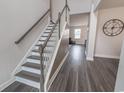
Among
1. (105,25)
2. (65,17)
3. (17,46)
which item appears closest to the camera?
(17,46)

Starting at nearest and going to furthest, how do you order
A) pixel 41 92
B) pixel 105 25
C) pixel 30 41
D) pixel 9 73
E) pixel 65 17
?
pixel 41 92 < pixel 9 73 < pixel 30 41 < pixel 65 17 < pixel 105 25

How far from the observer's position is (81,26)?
32.7 ft

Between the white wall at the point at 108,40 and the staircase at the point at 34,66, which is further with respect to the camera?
the white wall at the point at 108,40

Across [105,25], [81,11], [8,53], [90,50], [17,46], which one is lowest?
[90,50]

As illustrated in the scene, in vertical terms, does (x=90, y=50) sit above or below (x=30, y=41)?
below

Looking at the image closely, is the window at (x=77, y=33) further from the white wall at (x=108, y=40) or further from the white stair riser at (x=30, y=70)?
the white stair riser at (x=30, y=70)

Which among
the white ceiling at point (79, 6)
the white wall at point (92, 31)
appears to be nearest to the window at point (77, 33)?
the white ceiling at point (79, 6)

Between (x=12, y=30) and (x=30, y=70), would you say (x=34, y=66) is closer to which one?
(x=30, y=70)

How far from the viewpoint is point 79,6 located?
4219mm

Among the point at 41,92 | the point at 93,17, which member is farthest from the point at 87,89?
the point at 93,17

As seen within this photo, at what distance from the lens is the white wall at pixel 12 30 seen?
6.43ft

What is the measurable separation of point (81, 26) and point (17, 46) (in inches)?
350

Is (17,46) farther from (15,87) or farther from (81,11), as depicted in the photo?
(81,11)

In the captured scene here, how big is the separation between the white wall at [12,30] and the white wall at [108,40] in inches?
135
